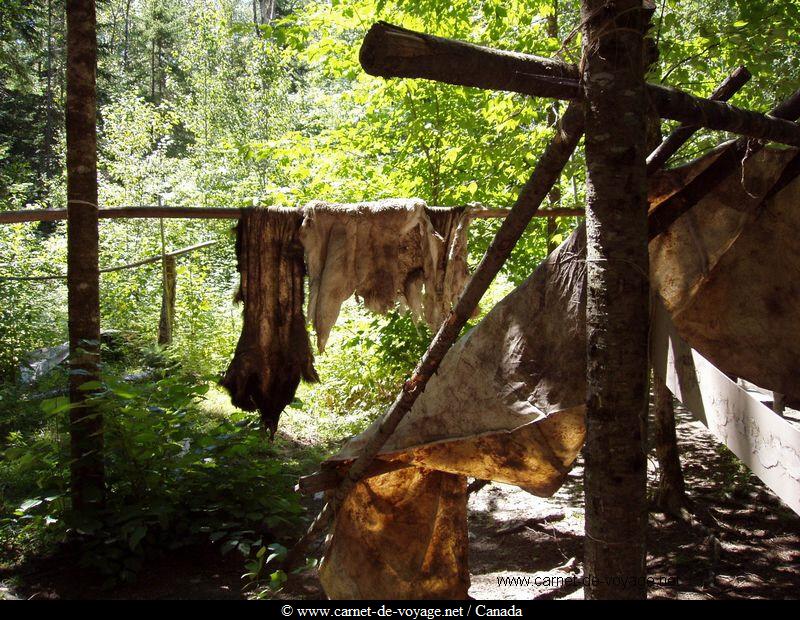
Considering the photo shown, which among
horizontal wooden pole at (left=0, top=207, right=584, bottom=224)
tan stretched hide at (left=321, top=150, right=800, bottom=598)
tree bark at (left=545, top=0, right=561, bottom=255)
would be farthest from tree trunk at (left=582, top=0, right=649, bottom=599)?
tree bark at (left=545, top=0, right=561, bottom=255)

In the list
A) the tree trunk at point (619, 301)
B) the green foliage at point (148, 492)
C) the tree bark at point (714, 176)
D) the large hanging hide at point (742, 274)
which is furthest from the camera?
the green foliage at point (148, 492)

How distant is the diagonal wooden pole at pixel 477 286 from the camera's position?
2.21 m

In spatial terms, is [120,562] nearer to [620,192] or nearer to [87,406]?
[87,406]

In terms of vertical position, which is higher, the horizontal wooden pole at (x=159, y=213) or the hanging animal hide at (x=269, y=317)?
the horizontal wooden pole at (x=159, y=213)

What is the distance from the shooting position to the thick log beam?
1819 millimetres

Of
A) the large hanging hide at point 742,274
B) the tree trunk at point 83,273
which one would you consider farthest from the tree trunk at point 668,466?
the tree trunk at point 83,273

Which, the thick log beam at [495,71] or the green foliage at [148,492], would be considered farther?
the green foliage at [148,492]

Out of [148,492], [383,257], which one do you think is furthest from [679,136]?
[148,492]

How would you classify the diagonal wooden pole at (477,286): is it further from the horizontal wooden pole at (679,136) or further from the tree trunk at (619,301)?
the horizontal wooden pole at (679,136)

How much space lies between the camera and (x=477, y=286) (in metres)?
2.48

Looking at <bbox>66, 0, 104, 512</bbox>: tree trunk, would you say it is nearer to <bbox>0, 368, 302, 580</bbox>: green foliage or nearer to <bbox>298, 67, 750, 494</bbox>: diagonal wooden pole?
<bbox>0, 368, 302, 580</bbox>: green foliage

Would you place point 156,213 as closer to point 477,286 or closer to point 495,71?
point 477,286

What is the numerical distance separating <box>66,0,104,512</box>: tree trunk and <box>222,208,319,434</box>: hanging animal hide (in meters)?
1.50

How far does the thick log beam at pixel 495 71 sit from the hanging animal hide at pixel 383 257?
1374mm
